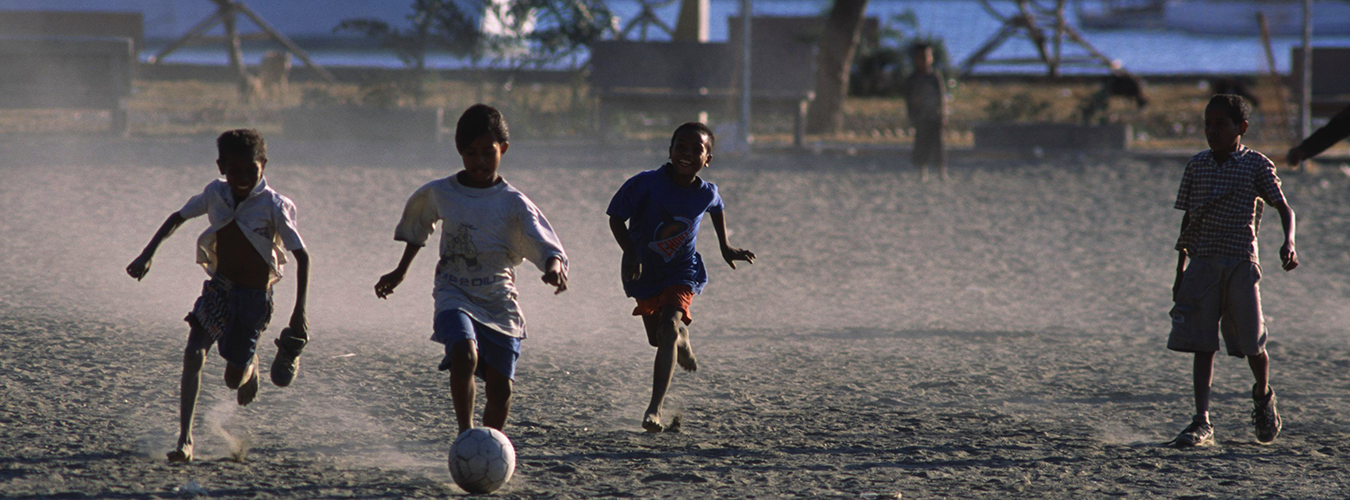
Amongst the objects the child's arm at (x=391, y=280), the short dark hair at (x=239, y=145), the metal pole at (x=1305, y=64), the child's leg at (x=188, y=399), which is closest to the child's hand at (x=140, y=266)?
the child's leg at (x=188, y=399)

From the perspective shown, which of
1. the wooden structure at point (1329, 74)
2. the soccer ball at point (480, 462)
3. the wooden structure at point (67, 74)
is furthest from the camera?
the wooden structure at point (1329, 74)

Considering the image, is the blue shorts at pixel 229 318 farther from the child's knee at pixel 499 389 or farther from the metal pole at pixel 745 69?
the metal pole at pixel 745 69

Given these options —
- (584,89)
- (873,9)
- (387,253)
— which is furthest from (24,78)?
(873,9)

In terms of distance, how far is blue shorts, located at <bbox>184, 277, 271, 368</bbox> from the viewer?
3984 millimetres

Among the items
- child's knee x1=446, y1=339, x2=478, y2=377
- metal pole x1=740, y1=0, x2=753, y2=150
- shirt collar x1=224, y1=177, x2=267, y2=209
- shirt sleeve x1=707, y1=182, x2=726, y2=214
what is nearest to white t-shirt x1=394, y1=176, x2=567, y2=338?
child's knee x1=446, y1=339, x2=478, y2=377

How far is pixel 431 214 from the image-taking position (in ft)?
13.3

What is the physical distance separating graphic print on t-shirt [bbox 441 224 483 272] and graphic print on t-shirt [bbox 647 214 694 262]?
904mm

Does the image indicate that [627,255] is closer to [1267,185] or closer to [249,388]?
[249,388]

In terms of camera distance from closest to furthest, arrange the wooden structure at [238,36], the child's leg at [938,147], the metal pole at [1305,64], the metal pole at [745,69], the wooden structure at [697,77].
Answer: the child's leg at [938,147], the metal pole at [745,69], the metal pole at [1305,64], the wooden structure at [697,77], the wooden structure at [238,36]

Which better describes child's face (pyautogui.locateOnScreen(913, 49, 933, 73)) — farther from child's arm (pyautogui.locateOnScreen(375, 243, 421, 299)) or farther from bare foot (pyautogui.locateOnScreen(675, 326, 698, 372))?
child's arm (pyautogui.locateOnScreen(375, 243, 421, 299))

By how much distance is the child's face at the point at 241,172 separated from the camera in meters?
3.92

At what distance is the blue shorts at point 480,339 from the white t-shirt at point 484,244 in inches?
1.0

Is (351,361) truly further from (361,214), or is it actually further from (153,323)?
(361,214)

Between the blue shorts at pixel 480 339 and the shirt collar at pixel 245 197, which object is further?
the shirt collar at pixel 245 197
